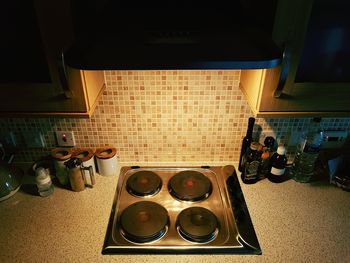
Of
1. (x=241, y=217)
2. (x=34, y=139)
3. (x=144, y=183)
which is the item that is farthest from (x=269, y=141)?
(x=34, y=139)

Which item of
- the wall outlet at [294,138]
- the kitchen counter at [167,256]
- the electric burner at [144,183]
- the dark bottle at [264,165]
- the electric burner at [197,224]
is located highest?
the wall outlet at [294,138]

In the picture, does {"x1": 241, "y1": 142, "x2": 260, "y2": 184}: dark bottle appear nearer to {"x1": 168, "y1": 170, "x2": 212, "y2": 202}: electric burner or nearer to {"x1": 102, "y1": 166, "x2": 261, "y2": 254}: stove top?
{"x1": 102, "y1": 166, "x2": 261, "y2": 254}: stove top

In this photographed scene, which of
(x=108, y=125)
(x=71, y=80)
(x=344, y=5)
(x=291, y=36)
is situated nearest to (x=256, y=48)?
(x=291, y=36)

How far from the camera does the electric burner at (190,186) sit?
4.34 ft

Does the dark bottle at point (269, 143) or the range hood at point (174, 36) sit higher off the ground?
the range hood at point (174, 36)

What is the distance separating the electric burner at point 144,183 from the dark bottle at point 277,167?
55 centimetres

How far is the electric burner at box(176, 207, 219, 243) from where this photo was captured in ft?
3.70

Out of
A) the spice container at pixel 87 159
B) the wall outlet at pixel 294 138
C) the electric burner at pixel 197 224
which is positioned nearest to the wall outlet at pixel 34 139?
the spice container at pixel 87 159

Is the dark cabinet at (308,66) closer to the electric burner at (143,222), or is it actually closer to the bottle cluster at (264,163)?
the bottle cluster at (264,163)

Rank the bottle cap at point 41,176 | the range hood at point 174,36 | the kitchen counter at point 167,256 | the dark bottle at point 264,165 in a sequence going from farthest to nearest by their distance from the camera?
1. the dark bottle at point 264,165
2. the bottle cap at point 41,176
3. the kitchen counter at point 167,256
4. the range hood at point 174,36

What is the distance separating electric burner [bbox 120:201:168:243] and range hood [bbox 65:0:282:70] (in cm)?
69

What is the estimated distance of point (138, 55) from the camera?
0.76m

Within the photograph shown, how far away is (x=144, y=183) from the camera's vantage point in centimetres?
139

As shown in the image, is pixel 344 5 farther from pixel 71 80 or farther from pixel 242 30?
pixel 71 80
